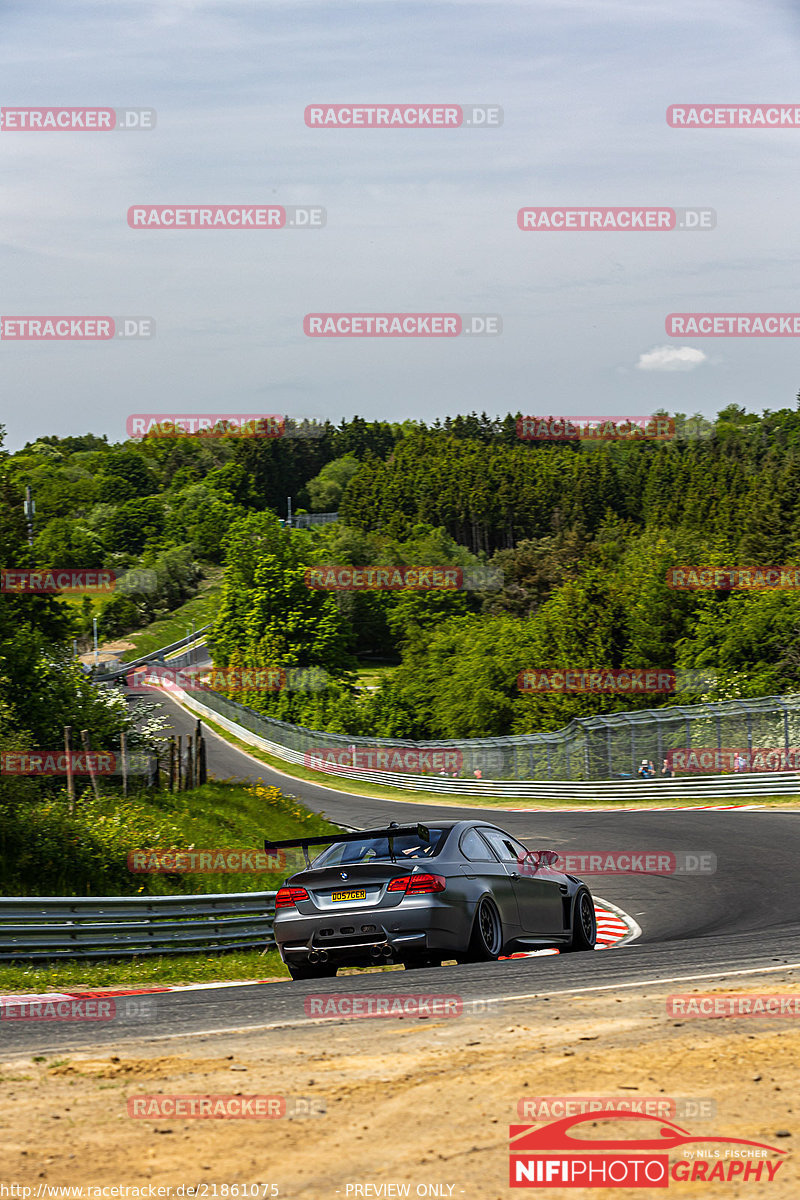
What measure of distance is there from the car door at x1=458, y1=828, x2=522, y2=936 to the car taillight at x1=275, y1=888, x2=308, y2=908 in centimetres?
133

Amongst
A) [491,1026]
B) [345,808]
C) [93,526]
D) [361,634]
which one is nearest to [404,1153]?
[491,1026]

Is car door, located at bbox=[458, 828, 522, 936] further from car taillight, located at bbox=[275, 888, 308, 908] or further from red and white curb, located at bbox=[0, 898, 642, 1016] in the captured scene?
car taillight, located at bbox=[275, 888, 308, 908]

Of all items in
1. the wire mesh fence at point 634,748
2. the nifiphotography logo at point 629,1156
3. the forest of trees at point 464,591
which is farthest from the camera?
the forest of trees at point 464,591

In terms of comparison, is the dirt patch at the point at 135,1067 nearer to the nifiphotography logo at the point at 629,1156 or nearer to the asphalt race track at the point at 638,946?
the asphalt race track at the point at 638,946

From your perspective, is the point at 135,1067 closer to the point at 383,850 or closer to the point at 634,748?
the point at 383,850

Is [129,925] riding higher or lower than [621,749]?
higher

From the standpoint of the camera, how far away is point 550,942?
11477mm

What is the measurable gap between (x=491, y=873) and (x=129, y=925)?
4.65 metres

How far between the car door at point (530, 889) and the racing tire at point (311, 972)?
177 centimetres

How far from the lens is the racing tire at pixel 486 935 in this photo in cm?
998

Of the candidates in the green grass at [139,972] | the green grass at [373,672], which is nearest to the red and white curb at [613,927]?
the green grass at [139,972]

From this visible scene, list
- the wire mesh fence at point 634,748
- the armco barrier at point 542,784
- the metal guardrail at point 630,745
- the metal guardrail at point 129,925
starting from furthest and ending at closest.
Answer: the armco barrier at point 542,784 → the wire mesh fence at point 634,748 → the metal guardrail at point 630,745 → the metal guardrail at point 129,925

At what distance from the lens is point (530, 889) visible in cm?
1102

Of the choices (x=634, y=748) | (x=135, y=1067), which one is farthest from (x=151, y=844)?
(x=634, y=748)
